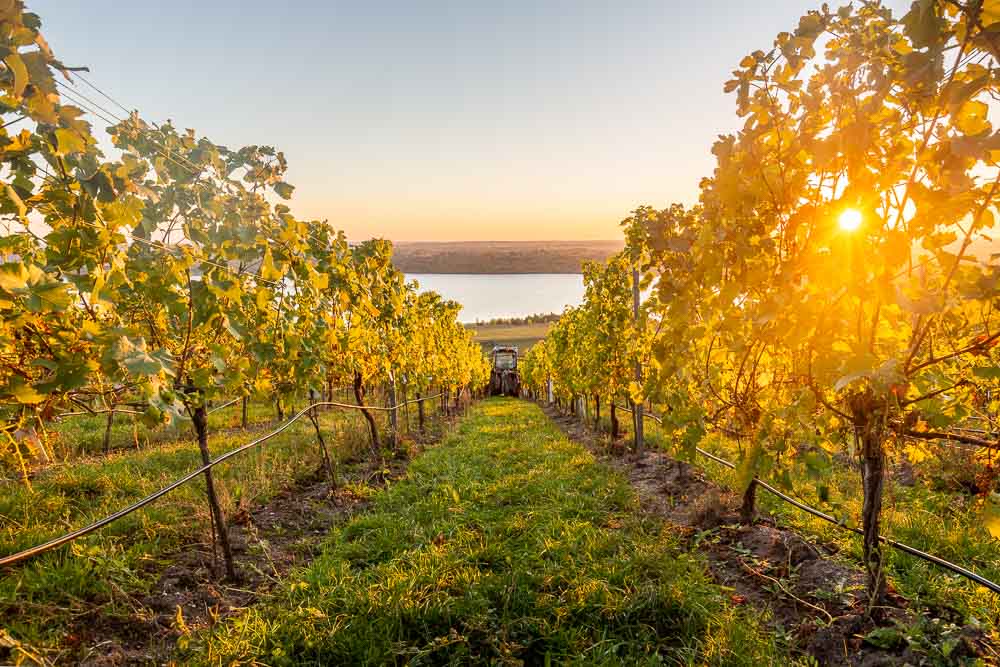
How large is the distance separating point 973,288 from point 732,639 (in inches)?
86.1

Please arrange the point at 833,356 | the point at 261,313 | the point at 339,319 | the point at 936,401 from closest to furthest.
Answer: the point at 833,356 → the point at 936,401 → the point at 261,313 → the point at 339,319

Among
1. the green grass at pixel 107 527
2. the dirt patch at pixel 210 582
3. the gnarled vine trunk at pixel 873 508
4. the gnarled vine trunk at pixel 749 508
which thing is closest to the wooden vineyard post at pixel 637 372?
the gnarled vine trunk at pixel 749 508

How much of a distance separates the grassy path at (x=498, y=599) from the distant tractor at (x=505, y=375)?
31025mm

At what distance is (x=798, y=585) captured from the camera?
3.15 meters

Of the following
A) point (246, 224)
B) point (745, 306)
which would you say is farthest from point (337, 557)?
point (745, 306)

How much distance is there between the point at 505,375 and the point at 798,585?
32.7 m

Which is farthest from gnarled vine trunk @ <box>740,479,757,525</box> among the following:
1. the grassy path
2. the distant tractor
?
the distant tractor

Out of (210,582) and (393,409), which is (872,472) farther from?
(393,409)

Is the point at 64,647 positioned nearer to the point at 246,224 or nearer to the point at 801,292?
the point at 246,224

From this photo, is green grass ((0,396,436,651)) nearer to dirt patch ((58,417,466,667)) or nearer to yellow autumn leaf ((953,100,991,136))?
dirt patch ((58,417,466,667))

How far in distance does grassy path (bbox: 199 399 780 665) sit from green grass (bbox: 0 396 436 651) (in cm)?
114

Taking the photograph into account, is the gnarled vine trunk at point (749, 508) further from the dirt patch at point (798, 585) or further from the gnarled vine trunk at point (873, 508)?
the gnarled vine trunk at point (873, 508)

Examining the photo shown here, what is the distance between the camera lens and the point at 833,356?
2102 mm

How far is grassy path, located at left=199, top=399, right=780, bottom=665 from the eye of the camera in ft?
8.50
